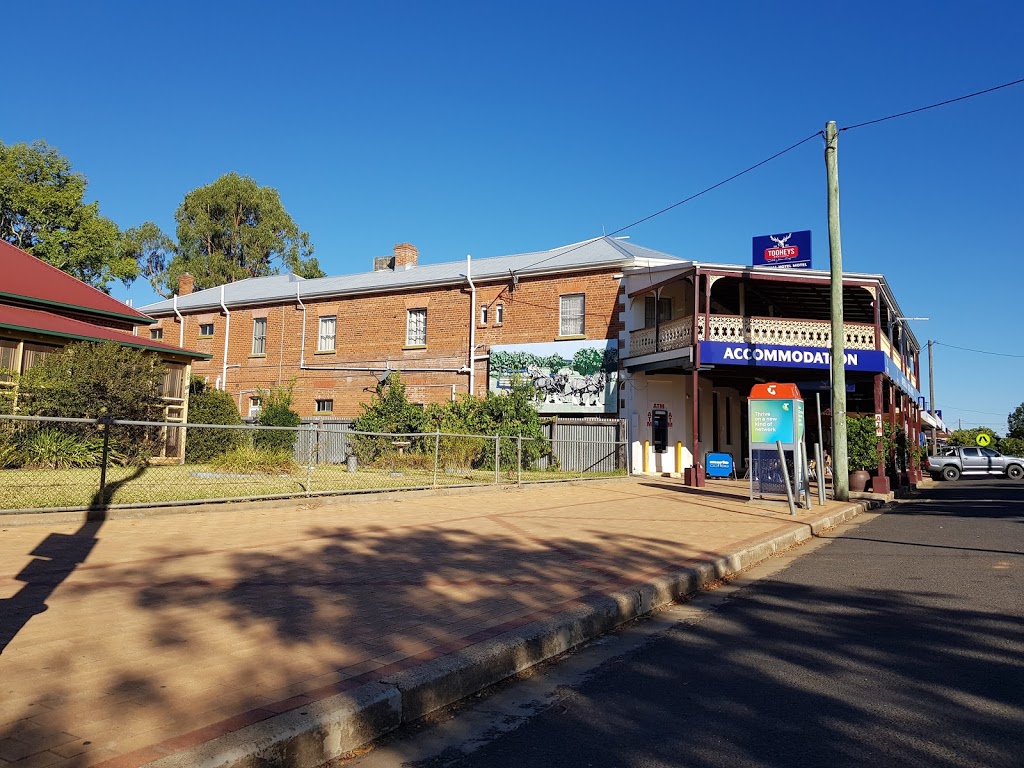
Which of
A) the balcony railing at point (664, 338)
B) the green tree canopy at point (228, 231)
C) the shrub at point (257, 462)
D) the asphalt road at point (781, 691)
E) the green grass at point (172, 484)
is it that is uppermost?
the green tree canopy at point (228, 231)

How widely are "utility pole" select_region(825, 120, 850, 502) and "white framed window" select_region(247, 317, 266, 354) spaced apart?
22.6 m

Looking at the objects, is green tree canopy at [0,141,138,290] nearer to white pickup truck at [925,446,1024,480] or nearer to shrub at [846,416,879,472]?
shrub at [846,416,879,472]

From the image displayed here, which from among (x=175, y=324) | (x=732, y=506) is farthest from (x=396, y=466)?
(x=175, y=324)

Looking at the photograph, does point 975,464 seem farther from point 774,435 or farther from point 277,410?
point 277,410

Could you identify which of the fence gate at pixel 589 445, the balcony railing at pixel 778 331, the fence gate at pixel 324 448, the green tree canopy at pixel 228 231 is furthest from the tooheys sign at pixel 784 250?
the green tree canopy at pixel 228 231

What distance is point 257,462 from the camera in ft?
48.8

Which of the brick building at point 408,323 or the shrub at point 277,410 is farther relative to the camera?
the shrub at point 277,410

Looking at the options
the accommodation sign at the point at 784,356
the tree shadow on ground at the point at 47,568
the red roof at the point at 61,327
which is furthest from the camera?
the accommodation sign at the point at 784,356

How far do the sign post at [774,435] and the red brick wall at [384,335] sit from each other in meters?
9.41

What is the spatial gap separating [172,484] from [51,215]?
26522 millimetres

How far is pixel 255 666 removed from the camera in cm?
419

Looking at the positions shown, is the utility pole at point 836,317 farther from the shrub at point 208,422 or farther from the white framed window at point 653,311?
the shrub at point 208,422

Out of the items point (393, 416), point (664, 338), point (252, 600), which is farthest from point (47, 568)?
point (664, 338)

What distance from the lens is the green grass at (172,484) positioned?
10.1 metres
